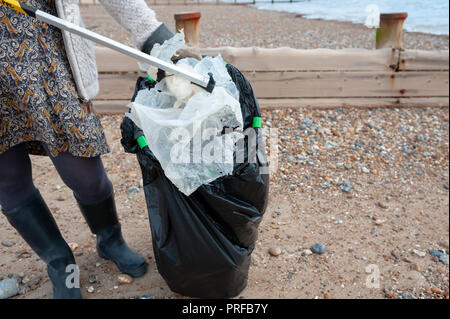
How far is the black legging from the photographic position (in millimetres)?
1324

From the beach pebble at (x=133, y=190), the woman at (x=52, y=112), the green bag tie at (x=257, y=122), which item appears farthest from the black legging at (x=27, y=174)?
the beach pebble at (x=133, y=190)

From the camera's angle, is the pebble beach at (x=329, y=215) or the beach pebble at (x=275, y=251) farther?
the beach pebble at (x=275, y=251)

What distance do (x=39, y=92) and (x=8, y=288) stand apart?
38.6 inches

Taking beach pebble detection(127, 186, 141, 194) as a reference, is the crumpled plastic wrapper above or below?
above

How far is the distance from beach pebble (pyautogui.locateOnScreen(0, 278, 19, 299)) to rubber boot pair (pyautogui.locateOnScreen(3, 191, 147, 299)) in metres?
0.22

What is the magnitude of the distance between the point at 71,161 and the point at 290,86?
2.26 meters

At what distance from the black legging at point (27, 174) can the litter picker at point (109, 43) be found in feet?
1.48

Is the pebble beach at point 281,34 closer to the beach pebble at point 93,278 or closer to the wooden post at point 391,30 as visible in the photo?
the wooden post at point 391,30

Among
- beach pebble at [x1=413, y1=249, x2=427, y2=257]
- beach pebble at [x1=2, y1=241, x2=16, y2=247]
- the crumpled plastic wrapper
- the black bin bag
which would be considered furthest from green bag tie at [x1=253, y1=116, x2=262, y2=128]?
beach pebble at [x1=2, y1=241, x2=16, y2=247]

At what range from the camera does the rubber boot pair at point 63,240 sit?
1429 millimetres

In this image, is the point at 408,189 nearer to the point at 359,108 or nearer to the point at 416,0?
the point at 359,108

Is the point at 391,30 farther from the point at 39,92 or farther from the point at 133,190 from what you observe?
the point at 39,92

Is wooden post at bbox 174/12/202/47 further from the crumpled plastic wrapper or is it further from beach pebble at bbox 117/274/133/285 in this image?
beach pebble at bbox 117/274/133/285

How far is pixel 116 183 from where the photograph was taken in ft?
8.16
